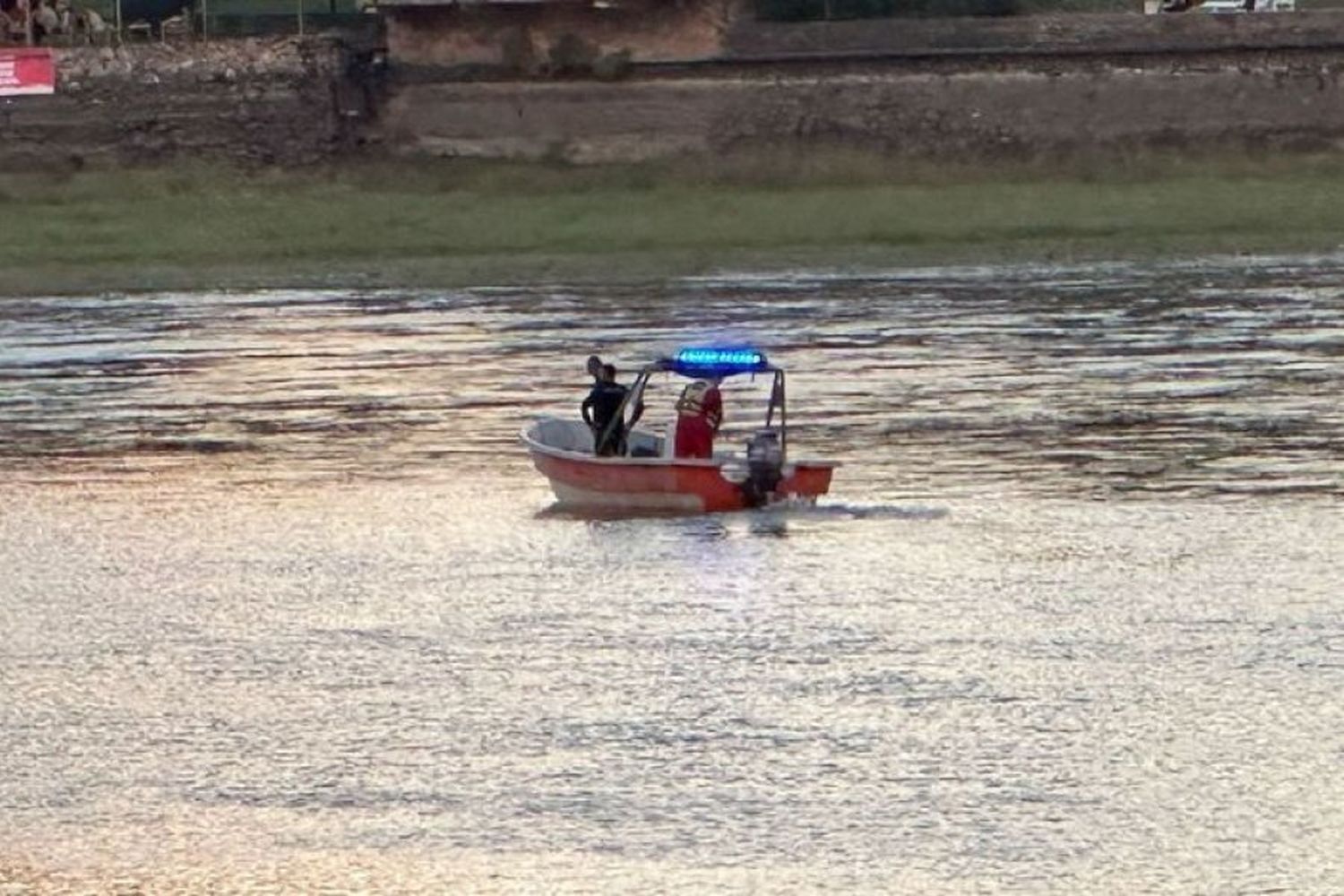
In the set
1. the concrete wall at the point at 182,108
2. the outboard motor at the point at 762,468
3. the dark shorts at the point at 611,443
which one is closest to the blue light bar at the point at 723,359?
the outboard motor at the point at 762,468

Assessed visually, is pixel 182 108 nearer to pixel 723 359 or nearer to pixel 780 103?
pixel 780 103

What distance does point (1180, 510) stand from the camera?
2092cm

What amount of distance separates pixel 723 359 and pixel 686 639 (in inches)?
171

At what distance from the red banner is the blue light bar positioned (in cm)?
3088

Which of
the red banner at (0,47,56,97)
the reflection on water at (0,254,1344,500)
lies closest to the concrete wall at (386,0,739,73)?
the red banner at (0,47,56,97)

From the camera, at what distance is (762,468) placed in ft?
69.1

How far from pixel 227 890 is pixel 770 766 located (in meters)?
2.81

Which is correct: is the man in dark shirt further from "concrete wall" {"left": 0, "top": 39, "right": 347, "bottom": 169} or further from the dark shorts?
"concrete wall" {"left": 0, "top": 39, "right": 347, "bottom": 169}

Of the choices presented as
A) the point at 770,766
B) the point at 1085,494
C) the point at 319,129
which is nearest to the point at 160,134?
the point at 319,129

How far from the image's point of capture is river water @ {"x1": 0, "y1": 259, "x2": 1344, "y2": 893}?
529 inches

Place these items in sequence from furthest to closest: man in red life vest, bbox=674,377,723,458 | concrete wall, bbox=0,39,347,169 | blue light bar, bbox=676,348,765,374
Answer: concrete wall, bbox=0,39,347,169 → man in red life vest, bbox=674,377,723,458 → blue light bar, bbox=676,348,765,374

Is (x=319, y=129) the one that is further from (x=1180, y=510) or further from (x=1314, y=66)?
(x=1180, y=510)

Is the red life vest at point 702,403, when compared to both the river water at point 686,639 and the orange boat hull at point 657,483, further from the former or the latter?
the river water at point 686,639

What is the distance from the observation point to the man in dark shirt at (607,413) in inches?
863
